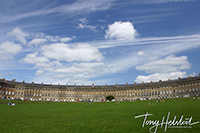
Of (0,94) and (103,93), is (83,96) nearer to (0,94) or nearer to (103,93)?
(103,93)

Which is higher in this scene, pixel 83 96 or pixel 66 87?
pixel 66 87

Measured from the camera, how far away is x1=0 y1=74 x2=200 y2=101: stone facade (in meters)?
85.5

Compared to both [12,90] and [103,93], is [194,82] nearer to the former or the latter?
[103,93]

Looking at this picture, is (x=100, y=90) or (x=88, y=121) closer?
(x=88, y=121)

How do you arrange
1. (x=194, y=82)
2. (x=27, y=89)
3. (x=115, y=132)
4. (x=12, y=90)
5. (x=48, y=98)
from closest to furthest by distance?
(x=115, y=132)
(x=194, y=82)
(x=12, y=90)
(x=27, y=89)
(x=48, y=98)

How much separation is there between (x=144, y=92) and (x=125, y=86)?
15.0 m

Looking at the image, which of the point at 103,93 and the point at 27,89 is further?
the point at 103,93

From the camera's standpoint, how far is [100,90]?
4400 inches

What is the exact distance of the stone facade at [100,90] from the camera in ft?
281

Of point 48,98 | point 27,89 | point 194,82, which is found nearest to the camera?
point 194,82

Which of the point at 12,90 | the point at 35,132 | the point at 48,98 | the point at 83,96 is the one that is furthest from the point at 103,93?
the point at 35,132

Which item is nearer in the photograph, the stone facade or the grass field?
the grass field

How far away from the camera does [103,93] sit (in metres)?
111

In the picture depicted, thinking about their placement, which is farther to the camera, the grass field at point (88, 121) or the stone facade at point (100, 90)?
the stone facade at point (100, 90)
